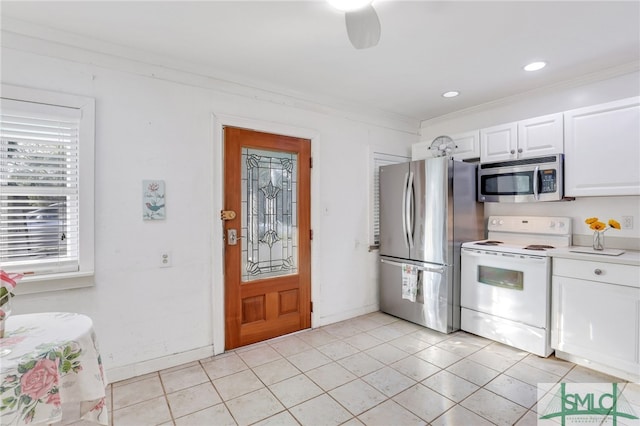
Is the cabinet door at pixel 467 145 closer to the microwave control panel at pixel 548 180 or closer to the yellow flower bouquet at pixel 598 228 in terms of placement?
the microwave control panel at pixel 548 180

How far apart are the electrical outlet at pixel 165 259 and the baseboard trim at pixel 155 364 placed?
75 cm

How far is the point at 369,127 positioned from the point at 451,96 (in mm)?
965

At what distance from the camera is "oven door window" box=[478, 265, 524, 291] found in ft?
9.14

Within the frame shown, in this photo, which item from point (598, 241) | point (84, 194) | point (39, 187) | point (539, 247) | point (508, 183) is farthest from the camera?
point (508, 183)

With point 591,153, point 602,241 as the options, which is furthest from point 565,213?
point 591,153

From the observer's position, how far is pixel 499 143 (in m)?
3.20

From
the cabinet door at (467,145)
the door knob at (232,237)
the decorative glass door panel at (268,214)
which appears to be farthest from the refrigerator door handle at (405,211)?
the door knob at (232,237)

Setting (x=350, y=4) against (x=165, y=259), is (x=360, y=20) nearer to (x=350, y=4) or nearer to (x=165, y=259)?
(x=350, y=4)

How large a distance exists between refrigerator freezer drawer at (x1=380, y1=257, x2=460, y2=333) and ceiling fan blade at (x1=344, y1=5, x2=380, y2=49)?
7.65 ft

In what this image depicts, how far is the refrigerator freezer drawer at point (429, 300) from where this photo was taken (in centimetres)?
314

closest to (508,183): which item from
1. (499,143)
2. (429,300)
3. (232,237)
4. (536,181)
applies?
(536,181)

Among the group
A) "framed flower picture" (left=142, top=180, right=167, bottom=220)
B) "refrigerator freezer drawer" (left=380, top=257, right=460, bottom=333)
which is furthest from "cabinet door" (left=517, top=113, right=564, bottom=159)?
"framed flower picture" (left=142, top=180, right=167, bottom=220)

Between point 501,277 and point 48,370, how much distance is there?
328 cm

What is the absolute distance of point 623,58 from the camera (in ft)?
8.23
